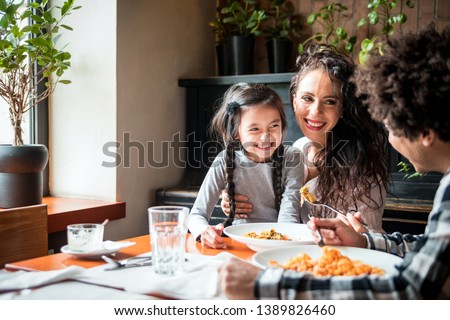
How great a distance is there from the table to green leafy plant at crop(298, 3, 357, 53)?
176 centimetres

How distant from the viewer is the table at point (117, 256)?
1.25m

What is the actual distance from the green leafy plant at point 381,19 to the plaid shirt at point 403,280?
185cm

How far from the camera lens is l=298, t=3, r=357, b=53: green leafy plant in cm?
296

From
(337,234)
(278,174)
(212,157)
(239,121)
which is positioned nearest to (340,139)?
(278,174)

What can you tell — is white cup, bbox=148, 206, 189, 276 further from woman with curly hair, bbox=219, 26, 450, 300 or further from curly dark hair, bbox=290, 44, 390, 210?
curly dark hair, bbox=290, 44, 390, 210

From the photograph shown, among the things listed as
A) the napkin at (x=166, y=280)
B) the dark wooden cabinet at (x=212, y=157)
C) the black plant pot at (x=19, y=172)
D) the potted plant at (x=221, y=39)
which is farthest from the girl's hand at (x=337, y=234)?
the potted plant at (x=221, y=39)

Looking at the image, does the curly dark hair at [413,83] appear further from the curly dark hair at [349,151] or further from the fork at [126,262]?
the curly dark hair at [349,151]

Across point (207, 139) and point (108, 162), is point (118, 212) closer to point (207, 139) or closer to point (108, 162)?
point (108, 162)

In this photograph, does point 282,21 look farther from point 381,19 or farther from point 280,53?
point 381,19

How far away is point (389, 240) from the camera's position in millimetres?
1415

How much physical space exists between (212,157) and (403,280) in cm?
236

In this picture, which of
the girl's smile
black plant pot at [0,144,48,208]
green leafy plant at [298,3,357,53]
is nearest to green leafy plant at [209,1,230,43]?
green leafy plant at [298,3,357,53]
